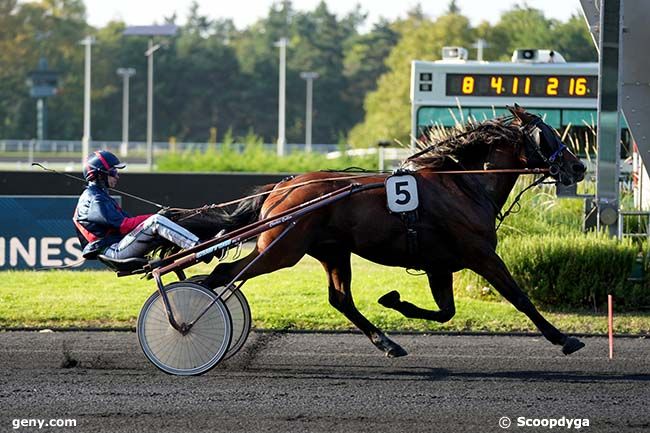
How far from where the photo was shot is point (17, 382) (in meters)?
7.59

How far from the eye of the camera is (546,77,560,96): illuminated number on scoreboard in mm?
19516

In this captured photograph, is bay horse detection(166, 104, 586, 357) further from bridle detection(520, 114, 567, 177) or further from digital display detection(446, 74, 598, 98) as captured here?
digital display detection(446, 74, 598, 98)

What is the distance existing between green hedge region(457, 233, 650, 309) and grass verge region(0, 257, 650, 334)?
228mm

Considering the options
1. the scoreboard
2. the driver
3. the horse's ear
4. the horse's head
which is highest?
the scoreboard

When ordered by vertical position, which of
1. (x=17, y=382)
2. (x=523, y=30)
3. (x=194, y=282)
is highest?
(x=523, y=30)

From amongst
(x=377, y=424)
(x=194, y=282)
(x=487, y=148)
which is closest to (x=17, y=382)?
(x=194, y=282)

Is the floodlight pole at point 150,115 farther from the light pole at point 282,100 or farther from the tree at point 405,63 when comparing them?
the tree at point 405,63

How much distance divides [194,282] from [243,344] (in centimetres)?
81

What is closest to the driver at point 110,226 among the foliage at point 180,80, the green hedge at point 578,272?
the green hedge at point 578,272

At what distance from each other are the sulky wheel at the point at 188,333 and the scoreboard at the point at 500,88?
1188cm

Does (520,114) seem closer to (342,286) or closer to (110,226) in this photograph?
(342,286)

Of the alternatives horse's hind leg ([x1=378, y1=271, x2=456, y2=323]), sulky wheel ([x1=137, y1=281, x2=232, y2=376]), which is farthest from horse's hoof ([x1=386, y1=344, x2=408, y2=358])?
sulky wheel ([x1=137, y1=281, x2=232, y2=376])

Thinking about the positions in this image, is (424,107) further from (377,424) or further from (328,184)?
(377,424)

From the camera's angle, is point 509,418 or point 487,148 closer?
point 509,418
